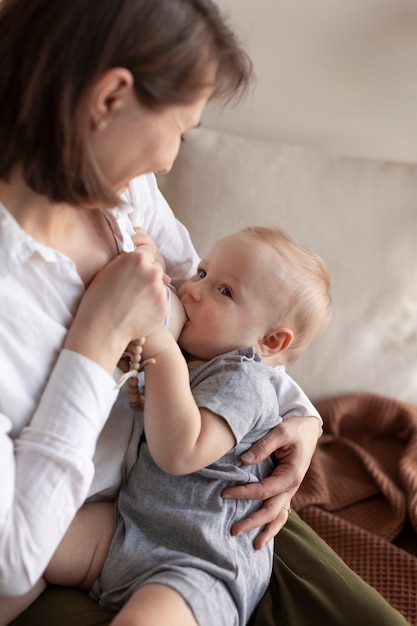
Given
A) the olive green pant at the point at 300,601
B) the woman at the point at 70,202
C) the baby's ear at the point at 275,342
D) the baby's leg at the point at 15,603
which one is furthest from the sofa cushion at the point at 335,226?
the baby's leg at the point at 15,603

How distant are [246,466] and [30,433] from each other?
0.39m

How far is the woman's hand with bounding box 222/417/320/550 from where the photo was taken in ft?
3.67

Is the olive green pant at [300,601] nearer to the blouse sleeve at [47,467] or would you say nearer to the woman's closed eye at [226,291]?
the blouse sleeve at [47,467]

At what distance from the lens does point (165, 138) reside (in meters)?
0.91

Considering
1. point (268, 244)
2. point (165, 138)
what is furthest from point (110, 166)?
point (268, 244)

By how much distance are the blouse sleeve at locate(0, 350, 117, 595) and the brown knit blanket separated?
826 mm

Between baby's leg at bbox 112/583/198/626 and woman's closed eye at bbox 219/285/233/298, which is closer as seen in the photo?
baby's leg at bbox 112/583/198/626

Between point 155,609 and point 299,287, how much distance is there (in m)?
0.60

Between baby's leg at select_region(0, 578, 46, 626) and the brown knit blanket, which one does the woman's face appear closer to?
baby's leg at select_region(0, 578, 46, 626)

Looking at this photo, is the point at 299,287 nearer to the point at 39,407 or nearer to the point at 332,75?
the point at 39,407

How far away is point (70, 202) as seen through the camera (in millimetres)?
903

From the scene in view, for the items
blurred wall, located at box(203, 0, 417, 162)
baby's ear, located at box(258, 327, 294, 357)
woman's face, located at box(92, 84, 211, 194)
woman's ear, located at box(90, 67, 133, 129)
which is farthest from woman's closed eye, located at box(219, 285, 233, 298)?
blurred wall, located at box(203, 0, 417, 162)

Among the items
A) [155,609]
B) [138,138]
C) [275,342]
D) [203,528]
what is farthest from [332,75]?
[155,609]

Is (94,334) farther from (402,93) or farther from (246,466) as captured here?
(402,93)
